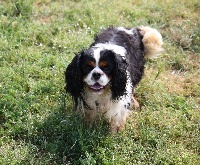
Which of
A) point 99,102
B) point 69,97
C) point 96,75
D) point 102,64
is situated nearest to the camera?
point 96,75

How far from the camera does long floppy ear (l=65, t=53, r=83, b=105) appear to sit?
3752 mm

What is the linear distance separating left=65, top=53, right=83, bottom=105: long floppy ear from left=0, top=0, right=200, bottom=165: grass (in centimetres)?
28

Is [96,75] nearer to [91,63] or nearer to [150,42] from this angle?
[91,63]

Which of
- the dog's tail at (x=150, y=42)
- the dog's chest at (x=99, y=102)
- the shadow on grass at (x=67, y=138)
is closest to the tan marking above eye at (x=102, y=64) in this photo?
the dog's chest at (x=99, y=102)

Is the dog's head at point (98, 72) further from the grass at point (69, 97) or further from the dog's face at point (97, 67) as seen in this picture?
the grass at point (69, 97)

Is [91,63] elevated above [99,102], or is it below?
above

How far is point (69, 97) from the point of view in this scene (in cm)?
446

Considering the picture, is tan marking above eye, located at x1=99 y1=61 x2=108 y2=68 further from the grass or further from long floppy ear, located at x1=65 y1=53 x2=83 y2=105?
the grass

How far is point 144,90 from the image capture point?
4.93m

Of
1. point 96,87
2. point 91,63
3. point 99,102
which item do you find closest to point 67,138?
point 99,102

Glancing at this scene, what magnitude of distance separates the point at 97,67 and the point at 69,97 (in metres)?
0.95

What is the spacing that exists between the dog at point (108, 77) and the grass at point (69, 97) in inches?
6.6

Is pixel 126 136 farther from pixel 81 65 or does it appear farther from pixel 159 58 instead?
pixel 159 58

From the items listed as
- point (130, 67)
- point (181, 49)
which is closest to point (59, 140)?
point (130, 67)
